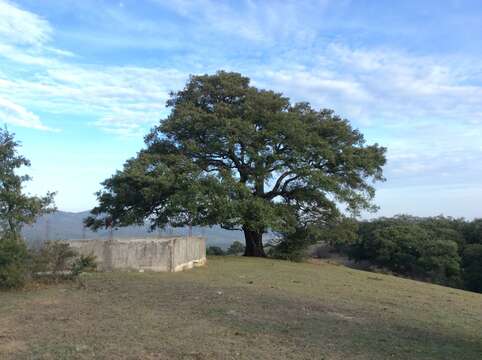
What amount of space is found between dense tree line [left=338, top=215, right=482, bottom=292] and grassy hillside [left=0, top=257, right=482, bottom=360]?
1046 inches

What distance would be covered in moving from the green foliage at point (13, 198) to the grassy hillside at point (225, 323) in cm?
327

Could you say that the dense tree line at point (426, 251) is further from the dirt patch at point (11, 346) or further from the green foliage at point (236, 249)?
the dirt patch at point (11, 346)

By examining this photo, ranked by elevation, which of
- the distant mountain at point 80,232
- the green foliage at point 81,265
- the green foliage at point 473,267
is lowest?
the green foliage at point 473,267

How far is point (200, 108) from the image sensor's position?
25.9 m

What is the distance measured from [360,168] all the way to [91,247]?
15423 millimetres

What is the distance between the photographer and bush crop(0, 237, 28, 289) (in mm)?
12250

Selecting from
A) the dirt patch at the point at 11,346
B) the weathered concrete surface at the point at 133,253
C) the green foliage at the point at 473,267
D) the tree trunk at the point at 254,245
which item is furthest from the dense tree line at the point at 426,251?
the dirt patch at the point at 11,346

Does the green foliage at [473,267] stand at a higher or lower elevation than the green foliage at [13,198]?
lower

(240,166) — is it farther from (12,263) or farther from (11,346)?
(11,346)

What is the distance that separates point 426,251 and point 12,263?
34733 mm

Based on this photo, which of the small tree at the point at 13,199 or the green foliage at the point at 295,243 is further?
the green foliage at the point at 295,243

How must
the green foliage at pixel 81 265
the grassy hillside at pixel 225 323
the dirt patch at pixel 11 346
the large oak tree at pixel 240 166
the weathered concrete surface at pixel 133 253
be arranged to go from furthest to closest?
the large oak tree at pixel 240 166 → the weathered concrete surface at pixel 133 253 → the green foliage at pixel 81 265 → the grassy hillside at pixel 225 323 → the dirt patch at pixel 11 346

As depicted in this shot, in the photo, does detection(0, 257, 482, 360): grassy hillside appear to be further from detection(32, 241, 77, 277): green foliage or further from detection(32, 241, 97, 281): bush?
detection(32, 241, 77, 277): green foliage

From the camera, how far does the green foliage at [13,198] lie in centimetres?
1590
